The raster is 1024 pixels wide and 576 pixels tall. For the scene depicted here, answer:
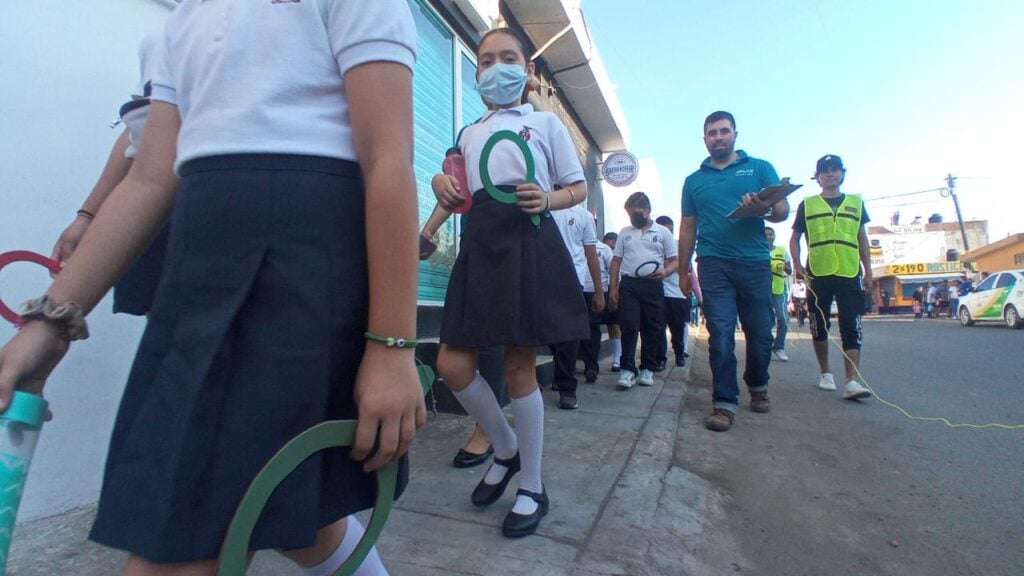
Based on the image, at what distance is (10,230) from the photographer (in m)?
1.90

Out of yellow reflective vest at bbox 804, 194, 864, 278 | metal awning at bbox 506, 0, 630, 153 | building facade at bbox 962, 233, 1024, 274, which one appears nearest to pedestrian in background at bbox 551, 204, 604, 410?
yellow reflective vest at bbox 804, 194, 864, 278

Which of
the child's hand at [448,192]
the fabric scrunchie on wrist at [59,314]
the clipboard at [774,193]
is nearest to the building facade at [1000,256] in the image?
the clipboard at [774,193]

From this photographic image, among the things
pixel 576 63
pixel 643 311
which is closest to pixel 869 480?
pixel 643 311

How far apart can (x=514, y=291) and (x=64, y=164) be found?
166 cm

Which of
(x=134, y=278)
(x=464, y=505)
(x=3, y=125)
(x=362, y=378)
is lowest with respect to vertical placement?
(x=464, y=505)

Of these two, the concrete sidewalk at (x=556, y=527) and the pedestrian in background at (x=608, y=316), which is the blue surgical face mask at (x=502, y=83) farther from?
the pedestrian in background at (x=608, y=316)

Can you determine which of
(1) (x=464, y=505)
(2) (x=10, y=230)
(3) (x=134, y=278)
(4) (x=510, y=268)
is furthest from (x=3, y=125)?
(1) (x=464, y=505)

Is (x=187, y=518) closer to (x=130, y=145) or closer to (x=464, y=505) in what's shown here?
(x=130, y=145)

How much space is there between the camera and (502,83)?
2.29 meters

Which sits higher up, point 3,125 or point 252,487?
point 3,125

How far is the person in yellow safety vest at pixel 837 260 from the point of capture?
455 cm

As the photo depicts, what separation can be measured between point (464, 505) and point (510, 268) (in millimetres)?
988

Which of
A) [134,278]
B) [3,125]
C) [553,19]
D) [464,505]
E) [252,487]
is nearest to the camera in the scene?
[252,487]

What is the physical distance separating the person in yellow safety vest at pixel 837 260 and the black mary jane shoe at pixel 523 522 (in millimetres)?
3512
